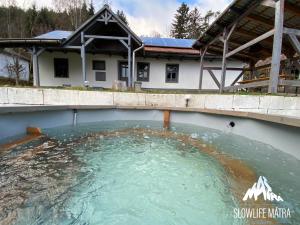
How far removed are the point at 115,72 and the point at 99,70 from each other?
937 millimetres

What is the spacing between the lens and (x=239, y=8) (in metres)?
5.42

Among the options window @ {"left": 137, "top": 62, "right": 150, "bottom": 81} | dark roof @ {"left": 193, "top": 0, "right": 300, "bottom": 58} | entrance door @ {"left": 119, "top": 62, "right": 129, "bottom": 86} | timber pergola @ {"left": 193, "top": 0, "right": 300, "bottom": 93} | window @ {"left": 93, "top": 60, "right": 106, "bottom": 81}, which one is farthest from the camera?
window @ {"left": 137, "top": 62, "right": 150, "bottom": 81}

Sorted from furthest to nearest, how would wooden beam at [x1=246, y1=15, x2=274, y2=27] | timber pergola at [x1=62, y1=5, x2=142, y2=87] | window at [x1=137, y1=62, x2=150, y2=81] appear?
window at [x1=137, y1=62, x2=150, y2=81]
timber pergola at [x1=62, y1=5, x2=142, y2=87]
wooden beam at [x1=246, y1=15, x2=274, y2=27]

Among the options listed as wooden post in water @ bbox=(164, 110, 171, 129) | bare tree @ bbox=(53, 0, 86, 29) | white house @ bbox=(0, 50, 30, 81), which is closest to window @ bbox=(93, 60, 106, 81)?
wooden post in water @ bbox=(164, 110, 171, 129)

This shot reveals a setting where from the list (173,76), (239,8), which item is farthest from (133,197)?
(173,76)

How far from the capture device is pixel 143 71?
1170cm

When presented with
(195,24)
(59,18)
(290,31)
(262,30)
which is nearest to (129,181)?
(290,31)

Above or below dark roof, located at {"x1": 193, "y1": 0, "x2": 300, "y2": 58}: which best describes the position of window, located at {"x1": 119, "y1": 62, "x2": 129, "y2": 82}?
below

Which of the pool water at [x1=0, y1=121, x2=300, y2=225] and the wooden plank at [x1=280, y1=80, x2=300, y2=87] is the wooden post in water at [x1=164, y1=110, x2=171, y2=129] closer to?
the pool water at [x1=0, y1=121, x2=300, y2=225]

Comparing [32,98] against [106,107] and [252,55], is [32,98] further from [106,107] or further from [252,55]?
[252,55]

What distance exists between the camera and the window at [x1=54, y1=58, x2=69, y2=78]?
1116cm

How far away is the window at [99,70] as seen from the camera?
11.3m

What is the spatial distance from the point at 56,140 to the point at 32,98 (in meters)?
3.91

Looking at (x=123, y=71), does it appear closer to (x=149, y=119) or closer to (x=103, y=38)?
(x=103, y=38)
